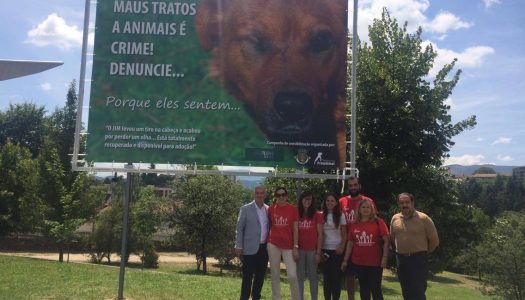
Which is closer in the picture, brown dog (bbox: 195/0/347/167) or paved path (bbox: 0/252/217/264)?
brown dog (bbox: 195/0/347/167)

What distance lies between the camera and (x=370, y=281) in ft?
20.0

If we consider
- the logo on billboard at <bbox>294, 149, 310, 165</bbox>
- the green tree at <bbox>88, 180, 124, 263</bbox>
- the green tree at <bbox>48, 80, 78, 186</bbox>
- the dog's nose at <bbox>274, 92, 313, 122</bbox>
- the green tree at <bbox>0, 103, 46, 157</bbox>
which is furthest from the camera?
the green tree at <bbox>0, 103, 46, 157</bbox>

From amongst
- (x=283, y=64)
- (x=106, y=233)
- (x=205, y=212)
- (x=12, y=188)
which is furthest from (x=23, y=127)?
(x=283, y=64)

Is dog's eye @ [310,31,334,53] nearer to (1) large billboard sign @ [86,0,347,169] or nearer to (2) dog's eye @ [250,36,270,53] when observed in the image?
(1) large billboard sign @ [86,0,347,169]

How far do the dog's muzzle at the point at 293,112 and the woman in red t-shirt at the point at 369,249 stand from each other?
7.08 feet

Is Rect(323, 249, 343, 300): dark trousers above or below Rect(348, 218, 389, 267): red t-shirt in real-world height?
below

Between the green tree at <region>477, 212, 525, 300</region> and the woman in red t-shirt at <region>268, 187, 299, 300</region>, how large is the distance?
2208 cm

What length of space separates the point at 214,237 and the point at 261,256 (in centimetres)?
2090

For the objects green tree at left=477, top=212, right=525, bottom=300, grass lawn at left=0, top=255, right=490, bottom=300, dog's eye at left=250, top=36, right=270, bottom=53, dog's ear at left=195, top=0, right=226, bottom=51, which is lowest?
green tree at left=477, top=212, right=525, bottom=300

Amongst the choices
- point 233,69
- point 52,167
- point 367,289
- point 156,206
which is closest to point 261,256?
point 367,289

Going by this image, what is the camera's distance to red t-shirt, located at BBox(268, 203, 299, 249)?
6.50 meters

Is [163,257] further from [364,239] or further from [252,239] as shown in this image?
[364,239]


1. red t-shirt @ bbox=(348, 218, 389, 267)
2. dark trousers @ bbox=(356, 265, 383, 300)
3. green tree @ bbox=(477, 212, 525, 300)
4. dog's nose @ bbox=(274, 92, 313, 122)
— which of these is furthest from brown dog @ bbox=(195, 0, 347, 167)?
green tree @ bbox=(477, 212, 525, 300)

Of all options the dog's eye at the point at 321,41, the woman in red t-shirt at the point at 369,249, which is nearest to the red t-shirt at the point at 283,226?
the woman in red t-shirt at the point at 369,249
